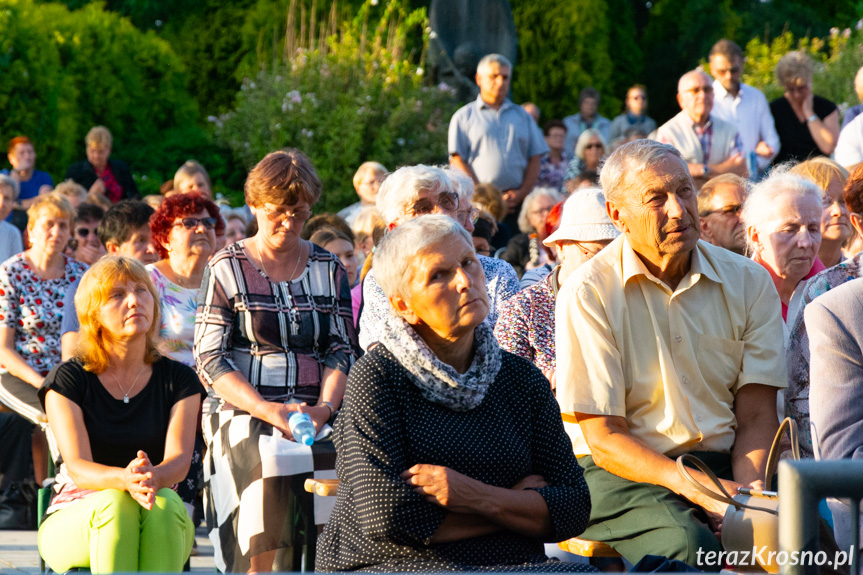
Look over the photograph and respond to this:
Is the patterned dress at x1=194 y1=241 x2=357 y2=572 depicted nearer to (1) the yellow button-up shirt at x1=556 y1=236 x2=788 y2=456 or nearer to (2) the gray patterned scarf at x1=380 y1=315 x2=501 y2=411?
(1) the yellow button-up shirt at x1=556 y1=236 x2=788 y2=456

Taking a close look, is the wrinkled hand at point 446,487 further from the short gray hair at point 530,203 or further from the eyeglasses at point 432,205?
the short gray hair at point 530,203

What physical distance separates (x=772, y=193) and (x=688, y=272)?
1.06 meters

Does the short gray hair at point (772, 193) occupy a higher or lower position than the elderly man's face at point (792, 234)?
higher

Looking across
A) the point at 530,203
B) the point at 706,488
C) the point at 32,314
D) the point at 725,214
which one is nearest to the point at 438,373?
the point at 706,488

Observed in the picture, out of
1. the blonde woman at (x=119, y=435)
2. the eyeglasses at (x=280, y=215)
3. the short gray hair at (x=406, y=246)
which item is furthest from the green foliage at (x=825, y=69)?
the short gray hair at (x=406, y=246)

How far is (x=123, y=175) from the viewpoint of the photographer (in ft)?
39.0

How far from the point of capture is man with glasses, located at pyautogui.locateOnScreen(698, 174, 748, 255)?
5.86 m

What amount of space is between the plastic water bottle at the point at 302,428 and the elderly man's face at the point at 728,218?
2.42m

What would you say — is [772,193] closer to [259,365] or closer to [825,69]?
[259,365]

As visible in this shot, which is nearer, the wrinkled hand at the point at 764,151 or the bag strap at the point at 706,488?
the bag strap at the point at 706,488

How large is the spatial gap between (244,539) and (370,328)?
1.05 meters

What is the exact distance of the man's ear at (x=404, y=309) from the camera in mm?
3523

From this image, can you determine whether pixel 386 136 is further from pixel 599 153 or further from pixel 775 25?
pixel 775 25

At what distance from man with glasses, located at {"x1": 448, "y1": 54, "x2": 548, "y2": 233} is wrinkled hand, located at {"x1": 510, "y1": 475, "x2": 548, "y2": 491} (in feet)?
24.0
